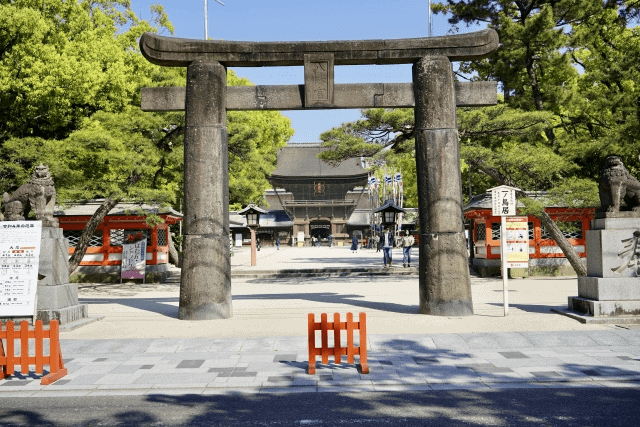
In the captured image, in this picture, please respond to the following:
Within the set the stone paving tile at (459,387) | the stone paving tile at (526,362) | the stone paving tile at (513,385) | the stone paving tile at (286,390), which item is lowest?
the stone paving tile at (513,385)

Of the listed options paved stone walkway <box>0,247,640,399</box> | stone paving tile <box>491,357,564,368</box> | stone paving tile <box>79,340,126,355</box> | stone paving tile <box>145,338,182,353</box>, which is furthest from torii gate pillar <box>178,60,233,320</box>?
stone paving tile <box>491,357,564,368</box>

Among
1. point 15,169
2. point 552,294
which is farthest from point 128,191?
point 552,294

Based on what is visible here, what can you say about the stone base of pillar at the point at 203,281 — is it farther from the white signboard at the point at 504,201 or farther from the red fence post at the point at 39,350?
the white signboard at the point at 504,201

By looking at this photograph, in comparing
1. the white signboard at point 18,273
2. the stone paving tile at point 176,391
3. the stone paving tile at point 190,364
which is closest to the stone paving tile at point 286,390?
the stone paving tile at point 176,391

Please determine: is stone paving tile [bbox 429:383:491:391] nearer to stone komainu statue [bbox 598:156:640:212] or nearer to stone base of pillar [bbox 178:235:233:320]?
stone base of pillar [bbox 178:235:233:320]

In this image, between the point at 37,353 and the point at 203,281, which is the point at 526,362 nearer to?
the point at 203,281

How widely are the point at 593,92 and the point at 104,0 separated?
1892 centimetres

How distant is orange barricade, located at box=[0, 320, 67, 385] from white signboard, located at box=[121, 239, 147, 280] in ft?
43.7

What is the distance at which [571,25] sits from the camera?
17.4 meters

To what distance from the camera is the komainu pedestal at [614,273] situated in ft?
28.4

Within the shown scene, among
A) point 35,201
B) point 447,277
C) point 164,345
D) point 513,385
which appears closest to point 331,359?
point 513,385

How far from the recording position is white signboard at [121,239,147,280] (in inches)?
752

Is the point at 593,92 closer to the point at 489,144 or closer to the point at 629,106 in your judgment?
the point at 629,106

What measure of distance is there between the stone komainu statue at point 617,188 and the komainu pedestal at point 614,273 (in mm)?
198
